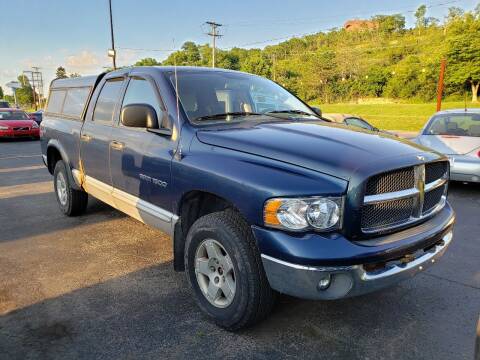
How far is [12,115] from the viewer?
19.1 metres

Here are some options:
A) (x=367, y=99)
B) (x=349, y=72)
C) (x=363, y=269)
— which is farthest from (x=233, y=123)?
(x=349, y=72)

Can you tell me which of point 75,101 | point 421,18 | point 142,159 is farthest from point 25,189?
point 421,18

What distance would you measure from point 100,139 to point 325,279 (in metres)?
2.94

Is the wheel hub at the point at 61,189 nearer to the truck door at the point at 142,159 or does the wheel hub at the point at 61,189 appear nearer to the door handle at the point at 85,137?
the door handle at the point at 85,137

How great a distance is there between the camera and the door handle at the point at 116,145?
3.84 m

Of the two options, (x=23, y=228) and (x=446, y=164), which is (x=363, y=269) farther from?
(x=23, y=228)

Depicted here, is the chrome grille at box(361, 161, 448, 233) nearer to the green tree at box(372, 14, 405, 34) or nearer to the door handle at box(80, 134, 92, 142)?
the door handle at box(80, 134, 92, 142)

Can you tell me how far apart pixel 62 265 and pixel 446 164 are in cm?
358

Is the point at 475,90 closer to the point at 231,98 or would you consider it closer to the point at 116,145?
the point at 231,98

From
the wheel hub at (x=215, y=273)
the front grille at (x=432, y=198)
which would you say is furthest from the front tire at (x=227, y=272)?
the front grille at (x=432, y=198)

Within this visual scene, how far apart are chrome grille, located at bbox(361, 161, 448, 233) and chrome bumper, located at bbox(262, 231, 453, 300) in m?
0.27

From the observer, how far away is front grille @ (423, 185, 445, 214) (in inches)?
112

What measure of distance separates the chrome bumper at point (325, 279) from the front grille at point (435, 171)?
726 mm

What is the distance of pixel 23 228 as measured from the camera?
5195 mm
